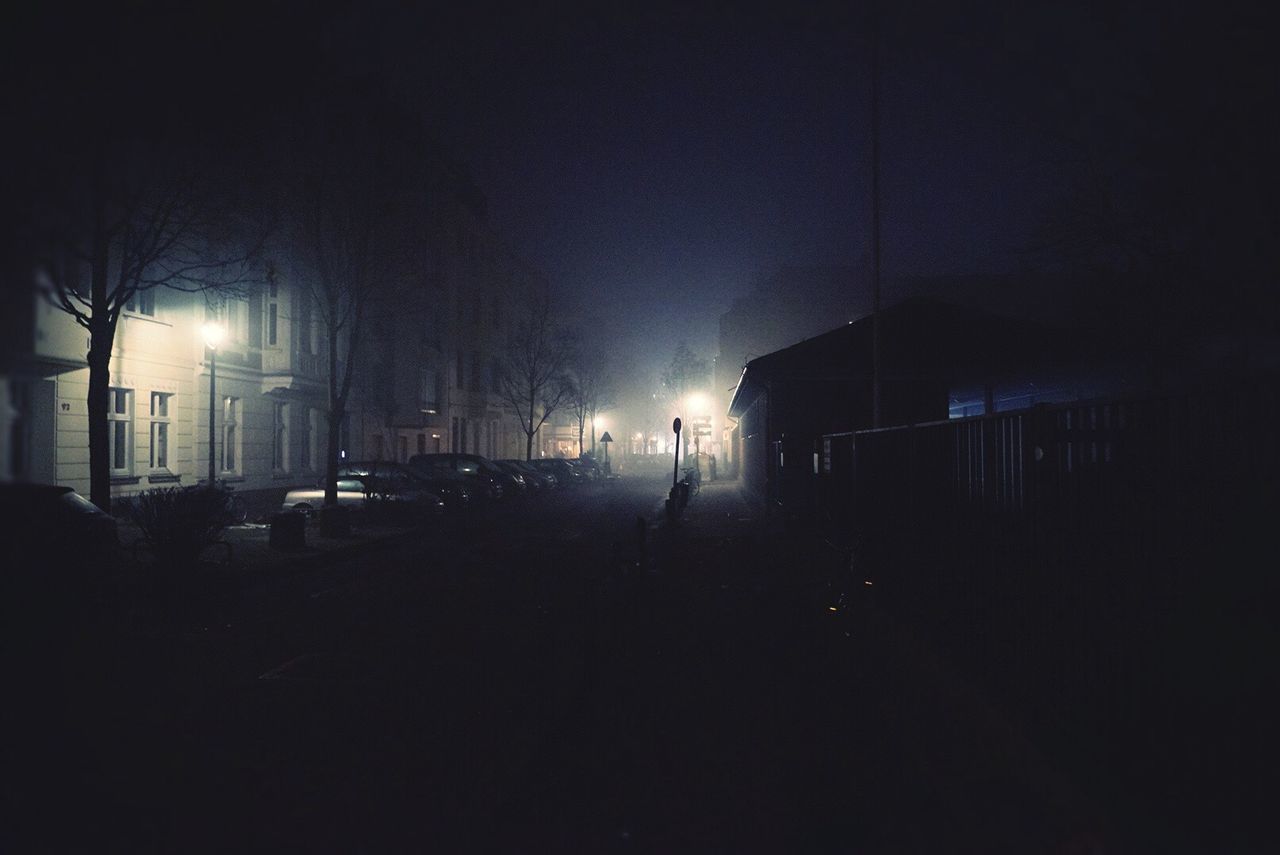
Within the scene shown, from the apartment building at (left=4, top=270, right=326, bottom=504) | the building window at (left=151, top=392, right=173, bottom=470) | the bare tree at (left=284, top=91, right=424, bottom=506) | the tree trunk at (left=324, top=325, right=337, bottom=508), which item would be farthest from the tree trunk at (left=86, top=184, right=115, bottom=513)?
the building window at (left=151, top=392, right=173, bottom=470)

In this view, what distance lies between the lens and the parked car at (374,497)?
75.5 feet

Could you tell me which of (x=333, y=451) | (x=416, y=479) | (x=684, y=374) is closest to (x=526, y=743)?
(x=333, y=451)

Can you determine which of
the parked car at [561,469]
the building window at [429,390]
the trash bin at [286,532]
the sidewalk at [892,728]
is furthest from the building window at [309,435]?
the sidewalk at [892,728]

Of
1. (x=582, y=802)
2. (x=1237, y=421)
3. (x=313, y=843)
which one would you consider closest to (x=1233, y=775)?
(x=1237, y=421)

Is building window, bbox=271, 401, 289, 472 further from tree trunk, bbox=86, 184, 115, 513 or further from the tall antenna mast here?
the tall antenna mast

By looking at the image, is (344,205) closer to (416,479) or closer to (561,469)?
(416,479)

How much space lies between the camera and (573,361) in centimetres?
6625

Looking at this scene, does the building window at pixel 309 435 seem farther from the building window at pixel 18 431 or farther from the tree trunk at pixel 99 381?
the building window at pixel 18 431

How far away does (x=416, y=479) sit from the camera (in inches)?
1047

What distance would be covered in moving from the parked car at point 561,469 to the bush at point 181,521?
3315 cm

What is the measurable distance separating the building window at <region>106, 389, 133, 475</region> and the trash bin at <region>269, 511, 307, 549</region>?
794 cm

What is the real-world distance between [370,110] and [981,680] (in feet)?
91.4

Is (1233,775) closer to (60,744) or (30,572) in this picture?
(60,744)

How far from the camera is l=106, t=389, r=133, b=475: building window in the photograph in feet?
73.9
